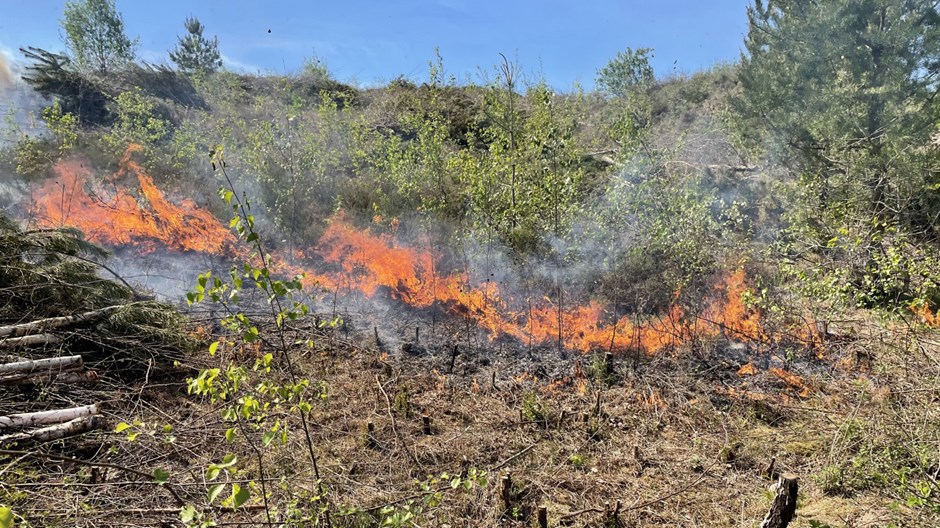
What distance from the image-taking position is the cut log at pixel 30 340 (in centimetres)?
475

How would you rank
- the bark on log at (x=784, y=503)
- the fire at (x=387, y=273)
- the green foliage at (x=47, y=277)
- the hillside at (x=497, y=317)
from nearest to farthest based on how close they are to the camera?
the bark on log at (x=784, y=503), the hillside at (x=497, y=317), the green foliage at (x=47, y=277), the fire at (x=387, y=273)

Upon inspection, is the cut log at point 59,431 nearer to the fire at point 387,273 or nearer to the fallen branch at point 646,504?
the fire at point 387,273

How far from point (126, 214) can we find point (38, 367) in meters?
8.55

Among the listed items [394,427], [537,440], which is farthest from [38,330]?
[537,440]

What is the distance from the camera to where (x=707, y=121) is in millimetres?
18406

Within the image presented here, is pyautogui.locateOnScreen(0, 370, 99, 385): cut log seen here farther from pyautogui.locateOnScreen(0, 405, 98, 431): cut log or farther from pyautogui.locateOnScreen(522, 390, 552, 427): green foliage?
pyautogui.locateOnScreen(522, 390, 552, 427): green foliage

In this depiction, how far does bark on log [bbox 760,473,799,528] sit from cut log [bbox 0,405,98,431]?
5.96m

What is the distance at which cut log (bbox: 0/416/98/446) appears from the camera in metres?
3.93

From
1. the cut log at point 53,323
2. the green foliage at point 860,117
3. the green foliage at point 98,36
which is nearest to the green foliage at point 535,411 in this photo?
the green foliage at point 860,117

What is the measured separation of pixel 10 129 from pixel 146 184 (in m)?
4.42

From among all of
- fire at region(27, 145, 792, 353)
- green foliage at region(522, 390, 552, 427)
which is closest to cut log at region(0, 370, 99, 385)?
fire at region(27, 145, 792, 353)

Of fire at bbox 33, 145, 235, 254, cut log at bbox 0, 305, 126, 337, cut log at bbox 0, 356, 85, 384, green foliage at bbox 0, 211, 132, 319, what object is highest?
fire at bbox 33, 145, 235, 254

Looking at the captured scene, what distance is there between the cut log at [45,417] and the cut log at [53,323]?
1257 mm

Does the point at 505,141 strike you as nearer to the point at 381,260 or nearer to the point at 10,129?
the point at 381,260
